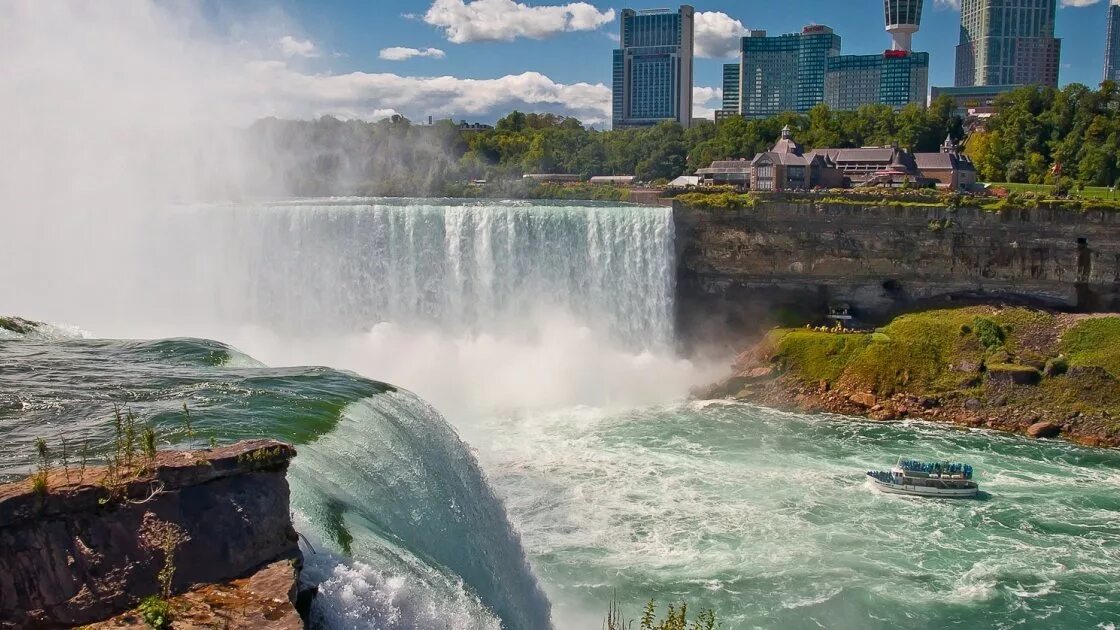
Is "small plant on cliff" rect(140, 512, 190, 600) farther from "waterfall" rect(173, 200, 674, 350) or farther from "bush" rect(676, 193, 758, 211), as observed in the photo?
"bush" rect(676, 193, 758, 211)

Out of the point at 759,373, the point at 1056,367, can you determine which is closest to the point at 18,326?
the point at 759,373

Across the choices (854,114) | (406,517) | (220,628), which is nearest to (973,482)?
(406,517)

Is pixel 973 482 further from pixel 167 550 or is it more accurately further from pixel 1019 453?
pixel 167 550

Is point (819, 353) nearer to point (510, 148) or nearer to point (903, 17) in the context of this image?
point (510, 148)

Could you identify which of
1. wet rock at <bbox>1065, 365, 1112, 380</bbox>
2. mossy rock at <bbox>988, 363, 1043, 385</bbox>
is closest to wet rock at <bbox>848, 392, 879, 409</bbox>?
mossy rock at <bbox>988, 363, 1043, 385</bbox>

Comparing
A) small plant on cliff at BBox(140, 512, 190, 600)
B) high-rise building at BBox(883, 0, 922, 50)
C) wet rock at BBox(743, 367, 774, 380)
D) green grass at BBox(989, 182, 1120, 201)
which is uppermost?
high-rise building at BBox(883, 0, 922, 50)

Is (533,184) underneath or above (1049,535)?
above

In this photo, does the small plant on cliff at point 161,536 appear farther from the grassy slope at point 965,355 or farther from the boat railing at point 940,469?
the grassy slope at point 965,355
